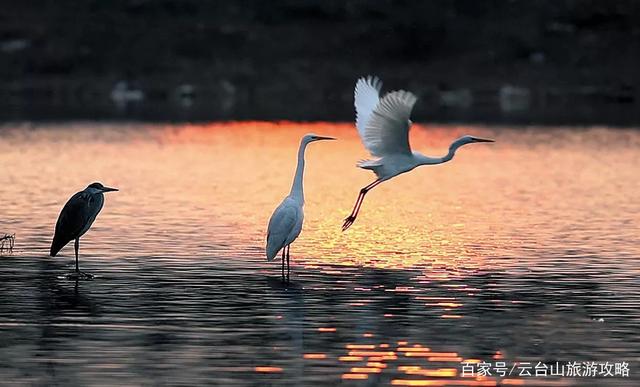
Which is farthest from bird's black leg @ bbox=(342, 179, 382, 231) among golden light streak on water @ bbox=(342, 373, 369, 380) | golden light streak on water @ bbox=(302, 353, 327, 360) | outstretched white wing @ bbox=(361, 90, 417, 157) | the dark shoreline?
the dark shoreline

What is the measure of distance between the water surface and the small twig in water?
20cm

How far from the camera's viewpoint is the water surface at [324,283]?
14.2 metres

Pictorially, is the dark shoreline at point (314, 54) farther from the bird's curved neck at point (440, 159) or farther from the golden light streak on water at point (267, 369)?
the golden light streak on water at point (267, 369)

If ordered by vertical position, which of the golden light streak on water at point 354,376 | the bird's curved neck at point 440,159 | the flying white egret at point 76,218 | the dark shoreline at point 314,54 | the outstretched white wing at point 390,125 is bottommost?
the golden light streak on water at point 354,376

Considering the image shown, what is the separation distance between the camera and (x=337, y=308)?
17.0 meters

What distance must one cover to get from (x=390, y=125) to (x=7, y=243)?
5738 millimetres

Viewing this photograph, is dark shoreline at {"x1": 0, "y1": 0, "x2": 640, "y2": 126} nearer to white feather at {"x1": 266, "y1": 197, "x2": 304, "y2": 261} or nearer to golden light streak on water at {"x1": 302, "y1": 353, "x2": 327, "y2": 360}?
white feather at {"x1": 266, "y1": 197, "x2": 304, "y2": 261}

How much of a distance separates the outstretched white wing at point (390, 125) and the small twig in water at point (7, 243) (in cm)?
519

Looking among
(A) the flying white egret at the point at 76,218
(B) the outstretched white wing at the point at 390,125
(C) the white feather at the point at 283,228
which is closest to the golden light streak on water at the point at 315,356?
(C) the white feather at the point at 283,228

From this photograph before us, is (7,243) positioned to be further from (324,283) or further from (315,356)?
(315,356)

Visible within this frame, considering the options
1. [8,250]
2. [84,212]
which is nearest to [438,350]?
[84,212]

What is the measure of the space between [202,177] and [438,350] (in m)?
23.5

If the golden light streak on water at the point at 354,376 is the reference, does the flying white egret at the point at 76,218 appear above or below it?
above

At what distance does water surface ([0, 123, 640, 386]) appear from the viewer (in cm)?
1422
